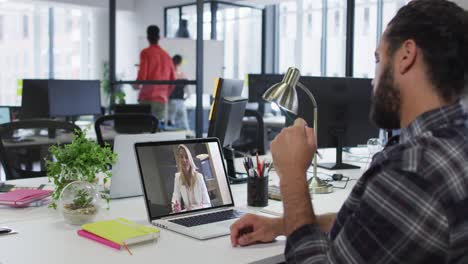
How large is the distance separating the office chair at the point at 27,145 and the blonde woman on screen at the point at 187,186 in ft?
1.97

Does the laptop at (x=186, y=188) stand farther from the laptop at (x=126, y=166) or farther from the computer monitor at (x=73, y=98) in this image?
the computer monitor at (x=73, y=98)

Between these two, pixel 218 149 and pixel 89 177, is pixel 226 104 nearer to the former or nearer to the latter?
pixel 218 149

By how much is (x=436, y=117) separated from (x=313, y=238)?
0.36m

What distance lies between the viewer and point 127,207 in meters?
1.82

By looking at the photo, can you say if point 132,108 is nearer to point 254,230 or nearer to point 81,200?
point 81,200

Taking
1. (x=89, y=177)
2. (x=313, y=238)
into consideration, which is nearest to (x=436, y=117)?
(x=313, y=238)

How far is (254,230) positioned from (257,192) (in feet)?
1.36

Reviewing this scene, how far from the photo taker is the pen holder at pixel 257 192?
1847mm

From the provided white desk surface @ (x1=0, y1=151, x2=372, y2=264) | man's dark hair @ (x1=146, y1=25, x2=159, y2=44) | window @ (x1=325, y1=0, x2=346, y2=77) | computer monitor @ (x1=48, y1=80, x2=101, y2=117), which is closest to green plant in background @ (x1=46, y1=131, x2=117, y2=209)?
white desk surface @ (x1=0, y1=151, x2=372, y2=264)

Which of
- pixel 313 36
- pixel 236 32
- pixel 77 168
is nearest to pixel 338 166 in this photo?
pixel 77 168

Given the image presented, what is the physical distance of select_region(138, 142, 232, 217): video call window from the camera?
5.34 feet

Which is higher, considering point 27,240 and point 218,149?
point 218,149

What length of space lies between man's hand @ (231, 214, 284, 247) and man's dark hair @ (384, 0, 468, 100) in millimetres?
601

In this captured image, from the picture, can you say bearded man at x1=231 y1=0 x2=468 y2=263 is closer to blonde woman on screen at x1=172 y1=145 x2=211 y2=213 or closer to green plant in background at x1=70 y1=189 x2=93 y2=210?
blonde woman on screen at x1=172 y1=145 x2=211 y2=213
